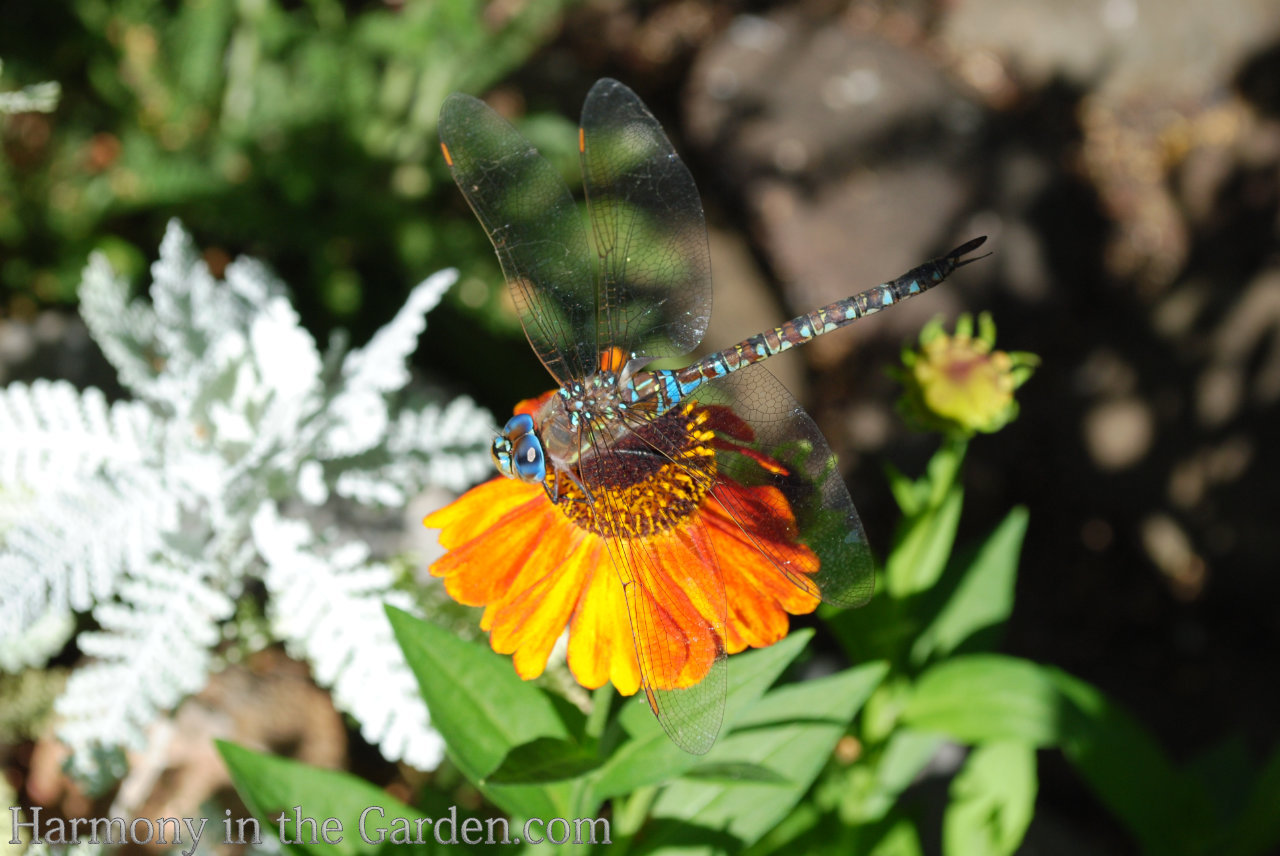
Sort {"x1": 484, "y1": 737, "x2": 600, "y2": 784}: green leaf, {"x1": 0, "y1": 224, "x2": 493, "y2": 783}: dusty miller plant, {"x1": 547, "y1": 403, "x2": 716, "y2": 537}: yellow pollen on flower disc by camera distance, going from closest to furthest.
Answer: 1. {"x1": 484, "y1": 737, "x2": 600, "y2": 784}: green leaf
2. {"x1": 547, "y1": 403, "x2": 716, "y2": 537}: yellow pollen on flower disc
3. {"x1": 0, "y1": 224, "x2": 493, "y2": 783}: dusty miller plant

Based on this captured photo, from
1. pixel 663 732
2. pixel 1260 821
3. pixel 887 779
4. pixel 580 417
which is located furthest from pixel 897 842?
pixel 580 417

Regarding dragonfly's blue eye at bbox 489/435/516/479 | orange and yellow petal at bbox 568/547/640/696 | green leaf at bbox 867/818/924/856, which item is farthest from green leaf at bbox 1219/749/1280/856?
dragonfly's blue eye at bbox 489/435/516/479

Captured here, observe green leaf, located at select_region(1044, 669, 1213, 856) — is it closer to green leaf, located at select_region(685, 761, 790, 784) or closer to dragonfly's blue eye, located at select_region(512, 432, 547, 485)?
green leaf, located at select_region(685, 761, 790, 784)

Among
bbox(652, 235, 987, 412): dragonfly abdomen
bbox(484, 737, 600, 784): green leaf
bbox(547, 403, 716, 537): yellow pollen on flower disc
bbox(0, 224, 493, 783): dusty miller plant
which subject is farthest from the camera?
bbox(0, 224, 493, 783): dusty miller plant

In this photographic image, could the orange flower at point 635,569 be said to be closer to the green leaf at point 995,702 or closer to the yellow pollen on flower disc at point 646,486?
the yellow pollen on flower disc at point 646,486

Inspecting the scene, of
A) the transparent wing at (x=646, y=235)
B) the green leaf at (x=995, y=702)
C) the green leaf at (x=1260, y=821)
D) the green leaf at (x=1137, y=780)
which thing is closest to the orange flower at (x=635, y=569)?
the transparent wing at (x=646, y=235)
